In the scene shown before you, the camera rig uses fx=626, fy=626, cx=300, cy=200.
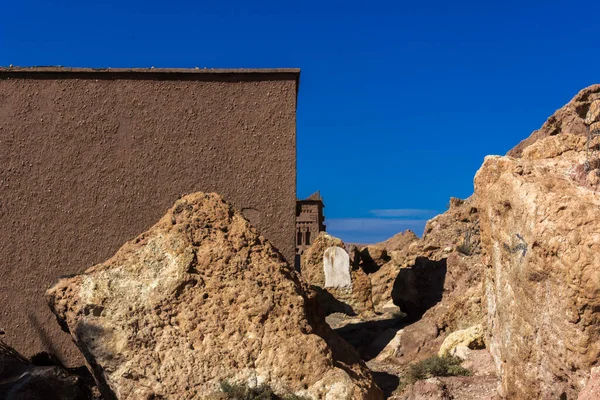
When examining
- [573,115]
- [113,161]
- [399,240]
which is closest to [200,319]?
[113,161]

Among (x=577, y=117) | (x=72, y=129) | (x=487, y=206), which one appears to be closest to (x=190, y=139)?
(x=72, y=129)

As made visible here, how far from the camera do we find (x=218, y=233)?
6277mm

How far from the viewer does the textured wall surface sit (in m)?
8.30

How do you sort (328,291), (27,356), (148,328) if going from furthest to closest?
(328,291) → (27,356) → (148,328)

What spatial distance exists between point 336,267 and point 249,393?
8.82 metres

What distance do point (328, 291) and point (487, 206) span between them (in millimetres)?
7839

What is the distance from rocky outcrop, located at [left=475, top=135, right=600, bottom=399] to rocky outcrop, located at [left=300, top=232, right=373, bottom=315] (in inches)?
285

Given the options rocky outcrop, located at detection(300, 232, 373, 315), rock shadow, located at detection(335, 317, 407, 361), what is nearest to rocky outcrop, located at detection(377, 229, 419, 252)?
rocky outcrop, located at detection(300, 232, 373, 315)

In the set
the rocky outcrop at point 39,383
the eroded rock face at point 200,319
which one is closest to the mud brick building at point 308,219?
the rocky outcrop at point 39,383

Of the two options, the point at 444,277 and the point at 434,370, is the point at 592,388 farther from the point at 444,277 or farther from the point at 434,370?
the point at 444,277

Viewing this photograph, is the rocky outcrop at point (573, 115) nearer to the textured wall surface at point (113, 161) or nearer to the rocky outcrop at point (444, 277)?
the rocky outcrop at point (444, 277)

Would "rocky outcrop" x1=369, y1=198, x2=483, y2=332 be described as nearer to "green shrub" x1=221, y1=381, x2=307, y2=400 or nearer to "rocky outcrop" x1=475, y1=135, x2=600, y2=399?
"rocky outcrop" x1=475, y1=135, x2=600, y2=399

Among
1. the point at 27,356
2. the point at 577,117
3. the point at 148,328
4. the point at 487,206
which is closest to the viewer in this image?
the point at 148,328

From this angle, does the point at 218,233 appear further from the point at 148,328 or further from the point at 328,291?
the point at 328,291
